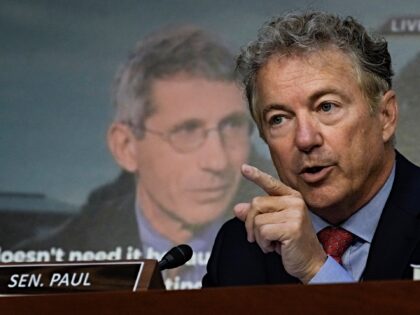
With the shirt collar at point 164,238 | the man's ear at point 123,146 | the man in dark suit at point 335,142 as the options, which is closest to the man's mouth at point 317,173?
the man in dark suit at point 335,142

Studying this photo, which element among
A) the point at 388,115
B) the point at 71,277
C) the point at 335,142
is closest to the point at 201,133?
the point at 388,115

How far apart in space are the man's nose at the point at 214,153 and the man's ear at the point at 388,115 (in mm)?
1298

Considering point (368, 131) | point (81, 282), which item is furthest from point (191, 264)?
point (81, 282)

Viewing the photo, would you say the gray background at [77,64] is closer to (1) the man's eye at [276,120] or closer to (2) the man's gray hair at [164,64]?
(2) the man's gray hair at [164,64]

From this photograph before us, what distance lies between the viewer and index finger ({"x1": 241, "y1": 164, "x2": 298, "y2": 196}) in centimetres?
181

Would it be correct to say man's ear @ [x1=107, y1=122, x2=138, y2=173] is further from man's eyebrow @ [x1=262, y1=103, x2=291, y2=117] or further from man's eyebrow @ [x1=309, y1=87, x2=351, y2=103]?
man's eyebrow @ [x1=309, y1=87, x2=351, y2=103]

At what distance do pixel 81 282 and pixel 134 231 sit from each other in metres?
1.90

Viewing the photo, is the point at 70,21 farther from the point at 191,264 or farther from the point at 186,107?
the point at 191,264

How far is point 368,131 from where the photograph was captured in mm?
2162

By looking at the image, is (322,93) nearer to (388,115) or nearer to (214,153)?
(388,115)

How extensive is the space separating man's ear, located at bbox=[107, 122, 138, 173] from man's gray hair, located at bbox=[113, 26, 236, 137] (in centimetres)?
3

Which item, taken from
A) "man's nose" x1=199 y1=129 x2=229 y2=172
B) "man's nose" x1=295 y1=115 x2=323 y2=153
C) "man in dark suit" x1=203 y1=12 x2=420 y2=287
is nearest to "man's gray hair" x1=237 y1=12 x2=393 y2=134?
"man in dark suit" x1=203 y1=12 x2=420 y2=287

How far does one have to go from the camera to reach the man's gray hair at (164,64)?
356 centimetres

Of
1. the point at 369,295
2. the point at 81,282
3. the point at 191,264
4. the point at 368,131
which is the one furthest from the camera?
the point at 191,264
